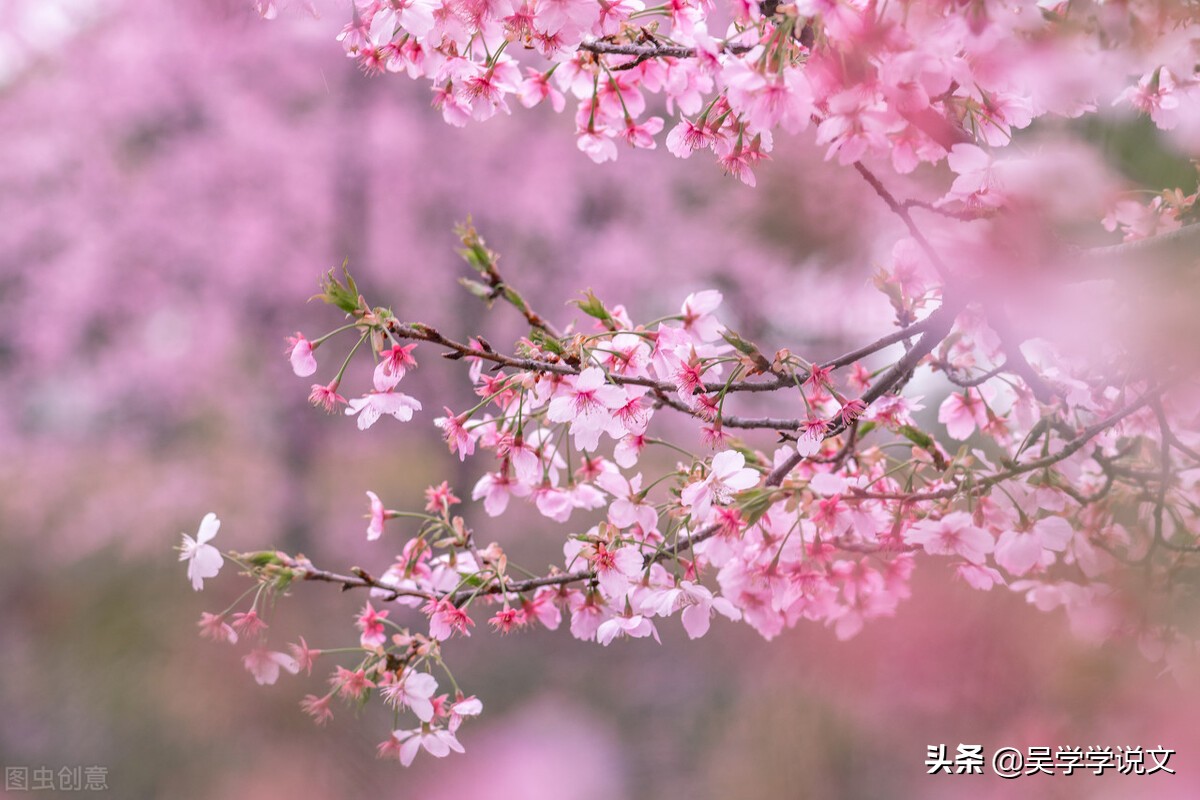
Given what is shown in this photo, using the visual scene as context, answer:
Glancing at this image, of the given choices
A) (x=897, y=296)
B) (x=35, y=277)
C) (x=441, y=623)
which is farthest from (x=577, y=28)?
(x=35, y=277)

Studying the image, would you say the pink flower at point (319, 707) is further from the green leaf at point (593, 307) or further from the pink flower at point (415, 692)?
the green leaf at point (593, 307)

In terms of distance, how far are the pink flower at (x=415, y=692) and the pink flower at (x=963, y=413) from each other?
0.63 meters

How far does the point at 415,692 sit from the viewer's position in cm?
75

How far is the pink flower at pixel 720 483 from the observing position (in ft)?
2.24

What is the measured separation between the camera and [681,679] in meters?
3.39

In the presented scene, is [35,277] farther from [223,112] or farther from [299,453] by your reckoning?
[299,453]

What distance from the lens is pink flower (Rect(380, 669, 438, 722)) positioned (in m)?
0.75

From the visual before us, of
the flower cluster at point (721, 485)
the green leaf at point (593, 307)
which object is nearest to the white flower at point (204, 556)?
the flower cluster at point (721, 485)

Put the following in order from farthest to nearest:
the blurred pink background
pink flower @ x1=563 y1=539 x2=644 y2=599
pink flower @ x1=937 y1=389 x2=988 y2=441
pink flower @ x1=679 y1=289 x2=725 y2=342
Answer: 1. the blurred pink background
2. pink flower @ x1=937 y1=389 x2=988 y2=441
3. pink flower @ x1=679 y1=289 x2=725 y2=342
4. pink flower @ x1=563 y1=539 x2=644 y2=599

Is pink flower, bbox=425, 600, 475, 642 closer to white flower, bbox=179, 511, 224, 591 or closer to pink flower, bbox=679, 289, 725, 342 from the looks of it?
white flower, bbox=179, 511, 224, 591

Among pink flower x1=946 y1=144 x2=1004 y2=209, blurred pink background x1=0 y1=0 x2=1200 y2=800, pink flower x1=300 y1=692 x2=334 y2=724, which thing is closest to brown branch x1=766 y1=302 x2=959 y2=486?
pink flower x1=946 y1=144 x2=1004 y2=209

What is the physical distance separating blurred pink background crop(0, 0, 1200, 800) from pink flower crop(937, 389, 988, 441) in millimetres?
1732

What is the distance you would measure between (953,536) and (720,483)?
0.76ft

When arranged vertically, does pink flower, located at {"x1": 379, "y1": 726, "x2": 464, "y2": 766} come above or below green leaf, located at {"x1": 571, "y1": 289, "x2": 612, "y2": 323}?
below
